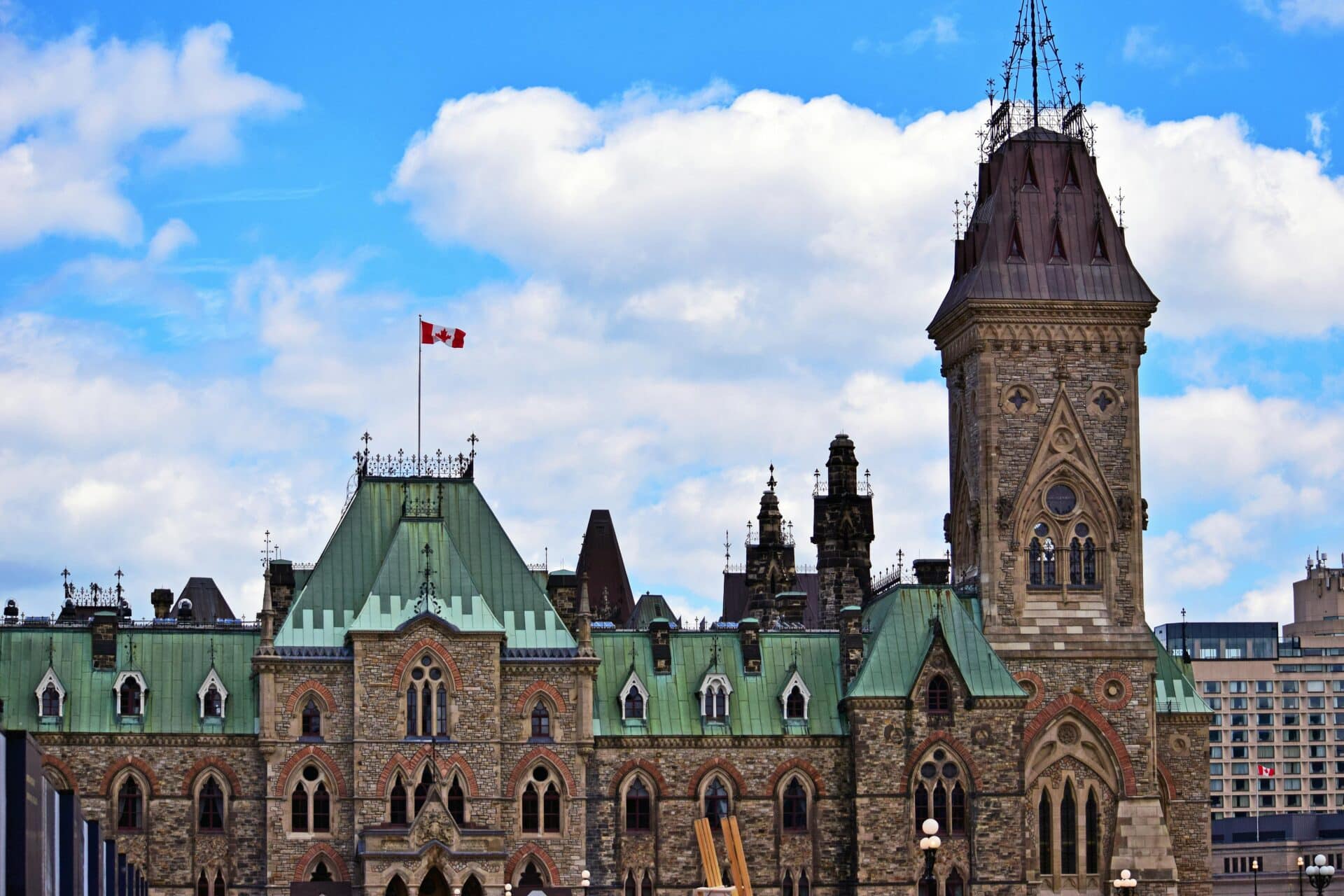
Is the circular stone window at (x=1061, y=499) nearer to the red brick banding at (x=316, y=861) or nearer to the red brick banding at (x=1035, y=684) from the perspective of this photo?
the red brick banding at (x=1035, y=684)

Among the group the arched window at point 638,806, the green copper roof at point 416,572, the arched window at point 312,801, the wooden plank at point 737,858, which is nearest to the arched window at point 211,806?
the arched window at point 312,801

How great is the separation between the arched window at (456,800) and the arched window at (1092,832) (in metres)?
25.4

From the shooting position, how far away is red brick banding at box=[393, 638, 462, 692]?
96.3 meters

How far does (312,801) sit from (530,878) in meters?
8.85

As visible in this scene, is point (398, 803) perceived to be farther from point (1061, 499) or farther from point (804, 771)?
point (1061, 499)

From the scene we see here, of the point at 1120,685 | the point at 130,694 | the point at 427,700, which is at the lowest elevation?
the point at 427,700

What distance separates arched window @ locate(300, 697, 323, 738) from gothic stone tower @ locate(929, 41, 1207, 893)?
2740 cm

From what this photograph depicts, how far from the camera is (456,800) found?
9638 centimetres

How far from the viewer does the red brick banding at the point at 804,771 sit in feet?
327

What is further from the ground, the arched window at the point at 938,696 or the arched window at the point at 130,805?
the arched window at the point at 938,696

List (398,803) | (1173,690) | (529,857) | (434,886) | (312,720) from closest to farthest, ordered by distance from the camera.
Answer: (434,886)
(398,803)
(312,720)
(529,857)
(1173,690)

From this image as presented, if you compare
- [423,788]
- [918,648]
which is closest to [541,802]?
[423,788]

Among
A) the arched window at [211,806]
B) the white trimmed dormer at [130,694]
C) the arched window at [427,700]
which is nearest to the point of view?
the arched window at [427,700]

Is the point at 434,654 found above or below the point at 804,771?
above
